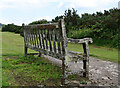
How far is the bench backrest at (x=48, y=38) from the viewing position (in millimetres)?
3619

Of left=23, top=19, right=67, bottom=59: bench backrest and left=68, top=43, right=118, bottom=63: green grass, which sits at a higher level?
left=23, top=19, right=67, bottom=59: bench backrest

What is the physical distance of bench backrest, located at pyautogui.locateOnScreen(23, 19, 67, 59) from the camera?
362 cm

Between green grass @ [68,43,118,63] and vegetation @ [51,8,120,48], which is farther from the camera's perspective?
vegetation @ [51,8,120,48]

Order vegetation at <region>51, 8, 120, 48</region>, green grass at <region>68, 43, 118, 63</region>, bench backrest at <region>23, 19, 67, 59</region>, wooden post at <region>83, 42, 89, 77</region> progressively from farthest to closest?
vegetation at <region>51, 8, 120, 48</region>, green grass at <region>68, 43, 118, 63</region>, wooden post at <region>83, 42, 89, 77</region>, bench backrest at <region>23, 19, 67, 59</region>

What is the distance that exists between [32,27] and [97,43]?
5911 mm

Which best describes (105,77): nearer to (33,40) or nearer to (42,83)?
(42,83)

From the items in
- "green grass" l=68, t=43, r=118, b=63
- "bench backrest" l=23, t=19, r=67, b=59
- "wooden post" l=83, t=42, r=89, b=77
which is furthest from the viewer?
"green grass" l=68, t=43, r=118, b=63

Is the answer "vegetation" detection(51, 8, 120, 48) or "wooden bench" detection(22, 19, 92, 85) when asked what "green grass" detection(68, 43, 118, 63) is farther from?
"wooden bench" detection(22, 19, 92, 85)

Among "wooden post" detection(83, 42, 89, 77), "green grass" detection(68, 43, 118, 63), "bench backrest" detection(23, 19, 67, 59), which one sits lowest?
"green grass" detection(68, 43, 118, 63)

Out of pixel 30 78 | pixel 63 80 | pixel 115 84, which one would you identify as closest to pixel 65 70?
pixel 63 80

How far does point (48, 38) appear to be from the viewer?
4.50 m

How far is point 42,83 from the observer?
3641 millimetres

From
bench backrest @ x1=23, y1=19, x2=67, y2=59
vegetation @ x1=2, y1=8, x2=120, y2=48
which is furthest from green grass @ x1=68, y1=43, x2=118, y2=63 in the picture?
bench backrest @ x1=23, y1=19, x2=67, y2=59

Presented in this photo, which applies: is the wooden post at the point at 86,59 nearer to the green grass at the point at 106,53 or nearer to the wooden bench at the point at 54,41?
the wooden bench at the point at 54,41
